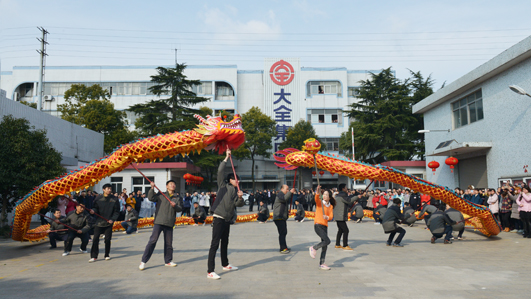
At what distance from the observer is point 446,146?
63.6 ft

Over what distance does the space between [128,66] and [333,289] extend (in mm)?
46298

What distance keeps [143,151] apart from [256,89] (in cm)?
3876

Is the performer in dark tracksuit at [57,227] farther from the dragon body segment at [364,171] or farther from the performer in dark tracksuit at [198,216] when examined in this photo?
the performer in dark tracksuit at [198,216]

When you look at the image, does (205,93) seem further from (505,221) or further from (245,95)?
(505,221)

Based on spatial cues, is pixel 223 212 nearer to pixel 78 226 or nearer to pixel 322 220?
pixel 322 220

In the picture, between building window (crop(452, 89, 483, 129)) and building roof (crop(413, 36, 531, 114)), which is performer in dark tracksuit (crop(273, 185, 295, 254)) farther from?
building window (crop(452, 89, 483, 129))

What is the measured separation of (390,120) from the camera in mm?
30656

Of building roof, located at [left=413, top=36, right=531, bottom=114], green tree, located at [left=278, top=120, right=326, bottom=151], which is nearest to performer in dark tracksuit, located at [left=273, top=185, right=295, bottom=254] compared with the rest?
building roof, located at [left=413, top=36, right=531, bottom=114]

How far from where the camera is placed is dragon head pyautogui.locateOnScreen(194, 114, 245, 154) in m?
7.58

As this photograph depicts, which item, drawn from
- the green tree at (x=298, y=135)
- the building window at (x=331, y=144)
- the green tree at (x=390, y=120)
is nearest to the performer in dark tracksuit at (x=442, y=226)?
the green tree at (x=390, y=120)

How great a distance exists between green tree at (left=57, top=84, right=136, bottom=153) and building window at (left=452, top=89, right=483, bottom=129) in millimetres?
24138

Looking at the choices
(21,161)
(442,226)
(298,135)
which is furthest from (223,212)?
(298,135)

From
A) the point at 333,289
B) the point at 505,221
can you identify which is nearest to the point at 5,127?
the point at 333,289

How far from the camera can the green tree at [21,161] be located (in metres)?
12.4
